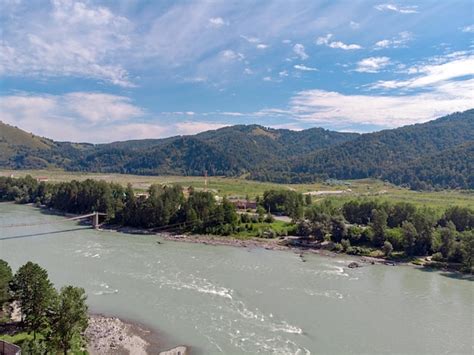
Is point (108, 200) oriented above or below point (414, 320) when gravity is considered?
above

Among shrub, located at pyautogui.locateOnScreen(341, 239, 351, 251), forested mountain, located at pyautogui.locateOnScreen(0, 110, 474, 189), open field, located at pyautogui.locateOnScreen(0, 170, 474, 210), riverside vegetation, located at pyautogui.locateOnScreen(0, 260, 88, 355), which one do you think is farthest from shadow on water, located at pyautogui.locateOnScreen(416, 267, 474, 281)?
forested mountain, located at pyautogui.locateOnScreen(0, 110, 474, 189)

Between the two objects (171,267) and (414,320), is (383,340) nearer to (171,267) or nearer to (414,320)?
(414,320)

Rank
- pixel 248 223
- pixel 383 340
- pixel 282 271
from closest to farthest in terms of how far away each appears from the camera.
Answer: pixel 383 340, pixel 282 271, pixel 248 223

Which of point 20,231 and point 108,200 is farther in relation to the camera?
point 108,200

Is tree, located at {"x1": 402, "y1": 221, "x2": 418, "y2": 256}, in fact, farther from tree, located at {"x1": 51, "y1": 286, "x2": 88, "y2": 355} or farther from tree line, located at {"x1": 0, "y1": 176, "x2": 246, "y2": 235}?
tree, located at {"x1": 51, "y1": 286, "x2": 88, "y2": 355}

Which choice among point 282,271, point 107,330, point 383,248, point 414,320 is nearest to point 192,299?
point 107,330

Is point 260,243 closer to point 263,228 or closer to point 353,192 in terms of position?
point 263,228

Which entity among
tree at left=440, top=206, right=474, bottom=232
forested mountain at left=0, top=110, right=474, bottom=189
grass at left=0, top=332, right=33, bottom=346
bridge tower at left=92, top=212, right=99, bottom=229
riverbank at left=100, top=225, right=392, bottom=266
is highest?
forested mountain at left=0, top=110, right=474, bottom=189
